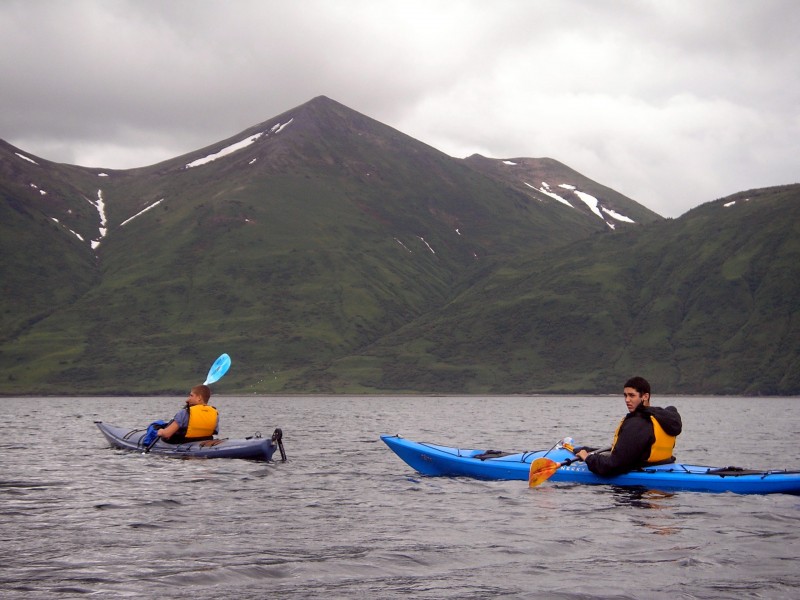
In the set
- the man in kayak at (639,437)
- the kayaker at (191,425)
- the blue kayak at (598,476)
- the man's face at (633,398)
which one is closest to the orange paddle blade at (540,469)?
the blue kayak at (598,476)

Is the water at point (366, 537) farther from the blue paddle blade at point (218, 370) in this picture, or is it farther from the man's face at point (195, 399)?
the blue paddle blade at point (218, 370)

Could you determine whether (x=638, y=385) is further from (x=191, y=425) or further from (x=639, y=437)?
(x=191, y=425)

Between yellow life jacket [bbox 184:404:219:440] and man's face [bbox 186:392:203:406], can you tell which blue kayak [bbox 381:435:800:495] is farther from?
yellow life jacket [bbox 184:404:219:440]

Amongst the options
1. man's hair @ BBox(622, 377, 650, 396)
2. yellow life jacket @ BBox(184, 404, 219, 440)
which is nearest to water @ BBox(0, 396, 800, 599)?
yellow life jacket @ BBox(184, 404, 219, 440)

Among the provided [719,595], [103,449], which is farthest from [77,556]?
[103,449]

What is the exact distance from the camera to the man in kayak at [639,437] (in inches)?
842

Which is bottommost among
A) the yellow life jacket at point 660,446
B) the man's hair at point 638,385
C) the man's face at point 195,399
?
the yellow life jacket at point 660,446

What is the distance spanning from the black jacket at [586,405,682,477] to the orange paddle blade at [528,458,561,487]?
4.40 feet

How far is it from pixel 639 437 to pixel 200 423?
1445 centimetres

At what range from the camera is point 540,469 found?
23359 mm


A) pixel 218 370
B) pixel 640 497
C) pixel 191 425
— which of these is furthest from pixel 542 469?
pixel 218 370

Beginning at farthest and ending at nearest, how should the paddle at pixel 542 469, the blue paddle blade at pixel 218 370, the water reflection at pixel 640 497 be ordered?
the blue paddle blade at pixel 218 370, the paddle at pixel 542 469, the water reflection at pixel 640 497

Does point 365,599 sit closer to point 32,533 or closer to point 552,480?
point 32,533

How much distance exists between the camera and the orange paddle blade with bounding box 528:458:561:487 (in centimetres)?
2327
